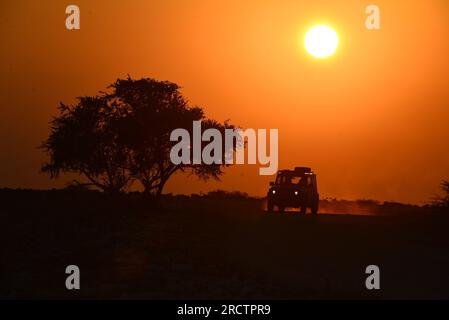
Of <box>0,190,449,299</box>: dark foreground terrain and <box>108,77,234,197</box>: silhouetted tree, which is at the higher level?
<box>108,77,234,197</box>: silhouetted tree

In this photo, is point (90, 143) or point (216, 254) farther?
point (90, 143)

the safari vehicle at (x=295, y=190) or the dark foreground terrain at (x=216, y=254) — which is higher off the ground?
the safari vehicle at (x=295, y=190)

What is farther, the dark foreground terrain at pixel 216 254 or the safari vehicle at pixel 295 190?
the safari vehicle at pixel 295 190

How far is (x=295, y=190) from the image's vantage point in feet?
144

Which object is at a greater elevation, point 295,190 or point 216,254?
point 295,190

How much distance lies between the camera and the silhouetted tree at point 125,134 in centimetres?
4756

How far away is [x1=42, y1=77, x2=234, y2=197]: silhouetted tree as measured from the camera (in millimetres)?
47562

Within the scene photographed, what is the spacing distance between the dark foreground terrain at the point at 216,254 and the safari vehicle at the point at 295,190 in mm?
5542

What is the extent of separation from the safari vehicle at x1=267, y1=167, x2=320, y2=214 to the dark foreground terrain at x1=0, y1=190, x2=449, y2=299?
5542mm

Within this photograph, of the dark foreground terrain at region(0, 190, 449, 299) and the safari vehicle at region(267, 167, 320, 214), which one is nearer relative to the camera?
the dark foreground terrain at region(0, 190, 449, 299)

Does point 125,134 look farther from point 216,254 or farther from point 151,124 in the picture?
point 216,254

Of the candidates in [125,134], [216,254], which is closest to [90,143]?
[125,134]

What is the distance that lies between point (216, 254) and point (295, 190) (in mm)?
18157
